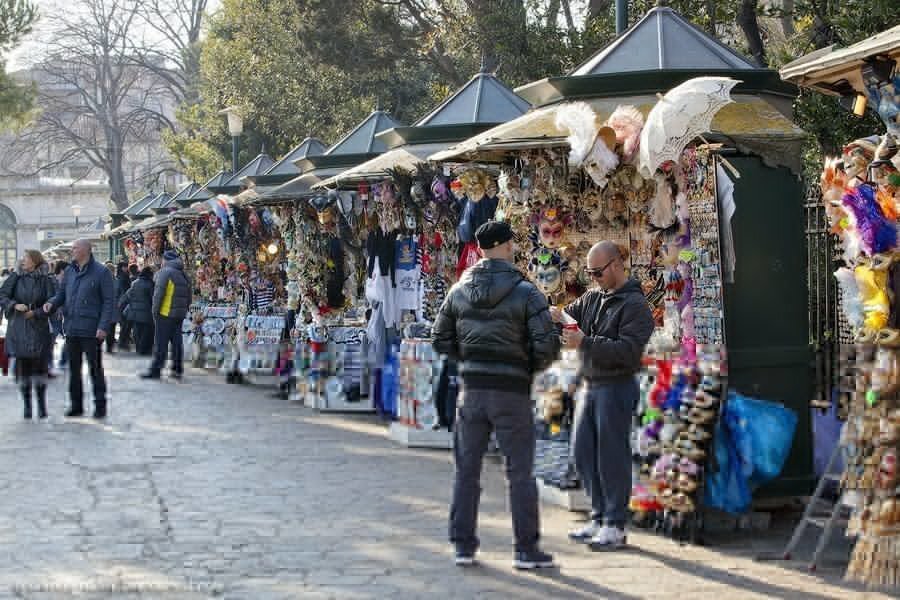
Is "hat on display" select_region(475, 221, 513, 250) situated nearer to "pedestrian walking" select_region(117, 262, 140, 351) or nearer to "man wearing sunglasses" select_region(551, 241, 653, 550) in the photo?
"man wearing sunglasses" select_region(551, 241, 653, 550)

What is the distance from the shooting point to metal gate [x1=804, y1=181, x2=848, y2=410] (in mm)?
9672

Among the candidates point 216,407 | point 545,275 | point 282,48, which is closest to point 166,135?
point 282,48

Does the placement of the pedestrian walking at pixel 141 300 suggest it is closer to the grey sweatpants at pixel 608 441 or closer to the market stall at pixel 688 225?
the market stall at pixel 688 225

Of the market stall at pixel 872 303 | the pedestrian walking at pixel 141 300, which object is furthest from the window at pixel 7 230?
the market stall at pixel 872 303

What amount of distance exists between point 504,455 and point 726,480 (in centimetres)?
169

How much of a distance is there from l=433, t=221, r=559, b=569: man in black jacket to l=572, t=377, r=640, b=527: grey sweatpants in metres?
0.62

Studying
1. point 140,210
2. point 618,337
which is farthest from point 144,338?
point 618,337

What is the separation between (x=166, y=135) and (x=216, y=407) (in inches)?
1132

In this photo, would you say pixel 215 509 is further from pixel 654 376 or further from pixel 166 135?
pixel 166 135

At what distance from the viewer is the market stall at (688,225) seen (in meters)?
8.06

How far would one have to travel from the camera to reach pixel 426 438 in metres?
Answer: 12.0

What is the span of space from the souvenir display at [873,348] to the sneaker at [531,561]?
61.7 inches

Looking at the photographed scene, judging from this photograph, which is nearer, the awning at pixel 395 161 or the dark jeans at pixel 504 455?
the dark jeans at pixel 504 455

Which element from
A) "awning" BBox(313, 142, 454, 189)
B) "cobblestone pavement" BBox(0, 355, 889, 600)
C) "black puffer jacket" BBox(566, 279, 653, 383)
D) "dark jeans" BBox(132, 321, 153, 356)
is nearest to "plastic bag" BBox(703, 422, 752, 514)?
"cobblestone pavement" BBox(0, 355, 889, 600)
